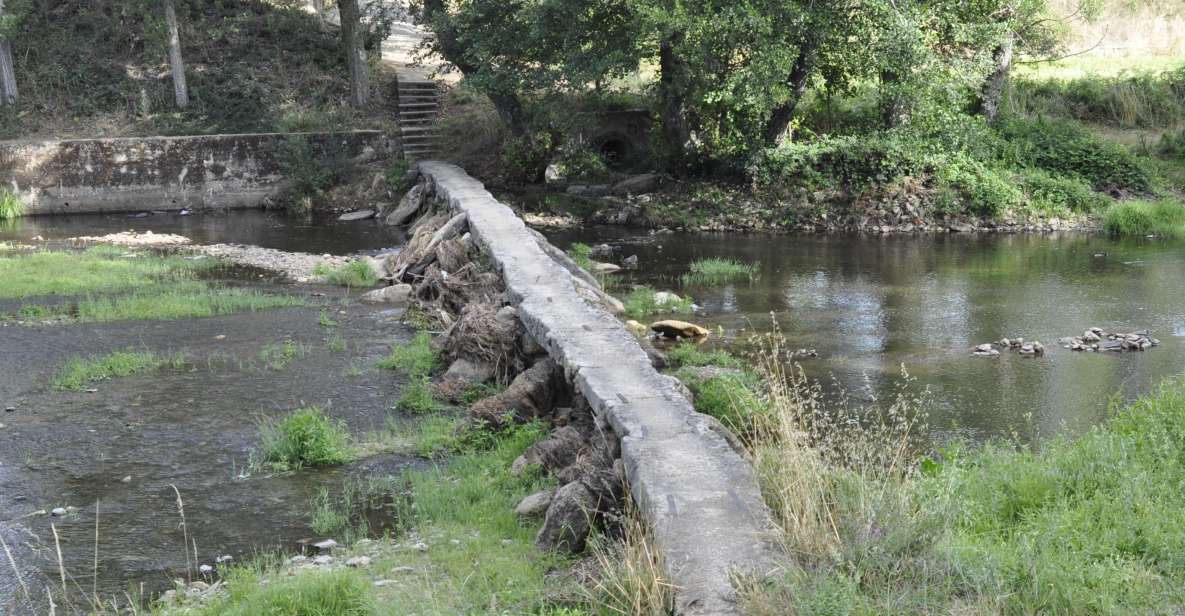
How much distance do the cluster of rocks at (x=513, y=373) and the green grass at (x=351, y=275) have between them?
27 cm

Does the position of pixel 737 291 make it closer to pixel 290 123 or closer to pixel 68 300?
pixel 68 300

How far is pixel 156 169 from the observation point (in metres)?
23.7

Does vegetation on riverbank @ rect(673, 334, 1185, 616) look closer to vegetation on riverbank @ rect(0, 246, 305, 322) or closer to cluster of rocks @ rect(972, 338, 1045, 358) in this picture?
cluster of rocks @ rect(972, 338, 1045, 358)

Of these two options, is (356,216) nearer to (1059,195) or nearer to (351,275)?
(351,275)

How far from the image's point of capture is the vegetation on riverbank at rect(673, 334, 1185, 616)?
5.02 metres

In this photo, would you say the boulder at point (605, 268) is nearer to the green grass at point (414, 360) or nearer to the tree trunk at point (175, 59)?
the green grass at point (414, 360)

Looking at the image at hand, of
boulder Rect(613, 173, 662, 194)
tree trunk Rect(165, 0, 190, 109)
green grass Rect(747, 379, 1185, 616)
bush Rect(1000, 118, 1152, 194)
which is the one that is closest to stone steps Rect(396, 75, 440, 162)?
boulder Rect(613, 173, 662, 194)

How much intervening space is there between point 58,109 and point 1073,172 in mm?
21307

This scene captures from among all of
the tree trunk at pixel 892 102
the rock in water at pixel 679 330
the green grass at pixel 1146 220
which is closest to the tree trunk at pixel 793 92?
the tree trunk at pixel 892 102

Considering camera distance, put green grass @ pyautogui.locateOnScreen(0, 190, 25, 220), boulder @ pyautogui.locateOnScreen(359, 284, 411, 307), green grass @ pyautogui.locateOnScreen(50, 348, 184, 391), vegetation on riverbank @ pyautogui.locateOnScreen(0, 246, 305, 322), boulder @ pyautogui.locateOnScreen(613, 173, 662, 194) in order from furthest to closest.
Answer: green grass @ pyautogui.locateOnScreen(0, 190, 25, 220) → boulder @ pyautogui.locateOnScreen(613, 173, 662, 194) → boulder @ pyautogui.locateOnScreen(359, 284, 411, 307) → vegetation on riverbank @ pyautogui.locateOnScreen(0, 246, 305, 322) → green grass @ pyautogui.locateOnScreen(50, 348, 184, 391)

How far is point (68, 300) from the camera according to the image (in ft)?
46.1

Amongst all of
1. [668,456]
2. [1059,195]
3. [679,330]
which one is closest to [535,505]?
[668,456]

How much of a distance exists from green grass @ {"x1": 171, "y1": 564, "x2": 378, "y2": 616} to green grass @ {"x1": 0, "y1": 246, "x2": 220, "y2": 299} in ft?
32.3

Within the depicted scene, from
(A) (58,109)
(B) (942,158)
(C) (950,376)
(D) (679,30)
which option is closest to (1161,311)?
(C) (950,376)
